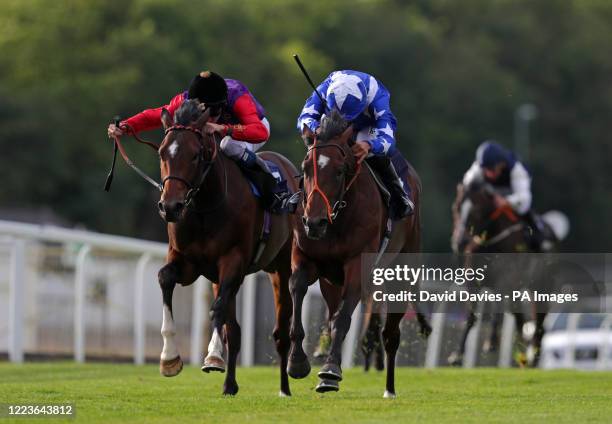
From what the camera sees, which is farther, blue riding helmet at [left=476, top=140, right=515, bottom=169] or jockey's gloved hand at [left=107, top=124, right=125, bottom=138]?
blue riding helmet at [left=476, top=140, right=515, bottom=169]

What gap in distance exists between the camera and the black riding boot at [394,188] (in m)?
11.9

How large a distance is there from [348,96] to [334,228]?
1138 mm

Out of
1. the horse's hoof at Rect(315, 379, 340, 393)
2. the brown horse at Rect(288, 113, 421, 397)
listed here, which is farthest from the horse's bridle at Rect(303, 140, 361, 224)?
the horse's hoof at Rect(315, 379, 340, 393)

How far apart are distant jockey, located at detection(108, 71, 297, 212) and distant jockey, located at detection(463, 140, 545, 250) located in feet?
21.4

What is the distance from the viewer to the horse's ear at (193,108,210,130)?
11.3 meters

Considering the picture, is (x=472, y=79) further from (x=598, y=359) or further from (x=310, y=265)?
(x=310, y=265)

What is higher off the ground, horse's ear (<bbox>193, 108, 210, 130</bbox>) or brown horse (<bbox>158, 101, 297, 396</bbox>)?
horse's ear (<bbox>193, 108, 210, 130</bbox>)

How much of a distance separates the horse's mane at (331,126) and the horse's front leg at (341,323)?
31.7 inches

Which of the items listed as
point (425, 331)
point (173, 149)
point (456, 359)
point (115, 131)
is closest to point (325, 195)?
point (173, 149)

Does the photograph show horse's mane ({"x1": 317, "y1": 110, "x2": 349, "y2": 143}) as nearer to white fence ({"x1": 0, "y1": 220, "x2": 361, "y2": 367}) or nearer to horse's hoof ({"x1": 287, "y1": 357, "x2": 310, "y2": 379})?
horse's hoof ({"x1": 287, "y1": 357, "x2": 310, "y2": 379})

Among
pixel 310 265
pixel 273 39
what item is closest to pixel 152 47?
pixel 273 39

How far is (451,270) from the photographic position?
1540cm

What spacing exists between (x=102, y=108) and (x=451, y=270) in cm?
4722

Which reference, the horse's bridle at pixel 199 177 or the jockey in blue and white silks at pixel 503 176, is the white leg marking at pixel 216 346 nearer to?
the horse's bridle at pixel 199 177
